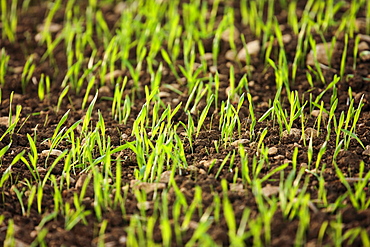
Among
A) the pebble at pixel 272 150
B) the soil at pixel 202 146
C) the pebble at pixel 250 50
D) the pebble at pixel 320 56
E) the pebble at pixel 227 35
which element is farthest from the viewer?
the pebble at pixel 227 35

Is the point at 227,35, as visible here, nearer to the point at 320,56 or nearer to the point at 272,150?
the point at 320,56

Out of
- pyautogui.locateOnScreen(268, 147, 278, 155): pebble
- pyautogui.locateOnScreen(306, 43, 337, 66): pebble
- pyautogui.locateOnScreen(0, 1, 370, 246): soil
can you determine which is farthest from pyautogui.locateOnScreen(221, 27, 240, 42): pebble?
pyautogui.locateOnScreen(268, 147, 278, 155): pebble

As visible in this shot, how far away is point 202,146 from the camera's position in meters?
2.32

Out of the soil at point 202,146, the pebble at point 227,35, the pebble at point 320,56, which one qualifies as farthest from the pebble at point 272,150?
the pebble at point 227,35

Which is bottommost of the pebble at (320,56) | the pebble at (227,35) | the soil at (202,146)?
the soil at (202,146)

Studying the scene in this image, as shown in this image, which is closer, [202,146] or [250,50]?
[202,146]

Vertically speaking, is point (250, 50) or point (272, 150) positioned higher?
point (250, 50)

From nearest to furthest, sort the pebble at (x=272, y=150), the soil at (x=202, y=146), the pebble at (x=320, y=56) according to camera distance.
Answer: the soil at (x=202, y=146) < the pebble at (x=272, y=150) < the pebble at (x=320, y=56)

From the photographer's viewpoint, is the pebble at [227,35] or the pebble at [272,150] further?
the pebble at [227,35]

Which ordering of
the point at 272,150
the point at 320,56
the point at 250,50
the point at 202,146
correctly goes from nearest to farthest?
1. the point at 272,150
2. the point at 202,146
3. the point at 320,56
4. the point at 250,50

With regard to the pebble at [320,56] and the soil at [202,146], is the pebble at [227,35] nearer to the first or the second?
the soil at [202,146]

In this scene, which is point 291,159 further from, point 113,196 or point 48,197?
point 48,197

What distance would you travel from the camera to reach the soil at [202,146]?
1.82 meters

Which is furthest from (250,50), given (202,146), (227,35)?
(202,146)
